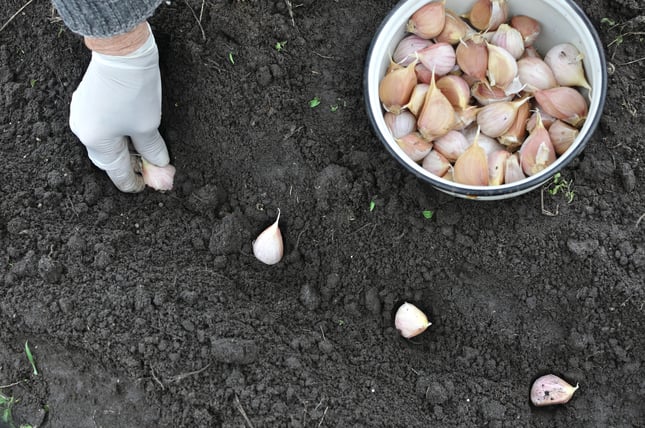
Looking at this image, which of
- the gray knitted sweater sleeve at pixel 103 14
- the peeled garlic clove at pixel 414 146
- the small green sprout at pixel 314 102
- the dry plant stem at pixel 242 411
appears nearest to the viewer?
the gray knitted sweater sleeve at pixel 103 14

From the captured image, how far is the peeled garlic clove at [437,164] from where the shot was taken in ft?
4.68

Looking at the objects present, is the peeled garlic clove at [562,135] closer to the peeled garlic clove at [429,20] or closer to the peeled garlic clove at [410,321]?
the peeled garlic clove at [429,20]

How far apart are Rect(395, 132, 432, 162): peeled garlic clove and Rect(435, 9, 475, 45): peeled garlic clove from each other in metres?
0.22

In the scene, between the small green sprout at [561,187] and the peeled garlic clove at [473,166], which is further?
the small green sprout at [561,187]

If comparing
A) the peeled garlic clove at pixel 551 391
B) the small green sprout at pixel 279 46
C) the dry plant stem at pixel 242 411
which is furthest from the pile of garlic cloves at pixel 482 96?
the dry plant stem at pixel 242 411

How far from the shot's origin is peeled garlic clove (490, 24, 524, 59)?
1.42 metres

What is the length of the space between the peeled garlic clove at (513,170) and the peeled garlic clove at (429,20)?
32 centimetres

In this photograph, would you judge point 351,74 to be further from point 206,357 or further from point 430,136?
point 206,357

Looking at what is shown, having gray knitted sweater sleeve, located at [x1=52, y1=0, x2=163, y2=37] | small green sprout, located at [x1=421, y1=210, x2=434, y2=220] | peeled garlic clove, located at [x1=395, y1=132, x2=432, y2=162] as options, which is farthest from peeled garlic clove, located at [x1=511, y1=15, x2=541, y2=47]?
gray knitted sweater sleeve, located at [x1=52, y1=0, x2=163, y2=37]

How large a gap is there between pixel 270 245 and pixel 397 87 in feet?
1.43

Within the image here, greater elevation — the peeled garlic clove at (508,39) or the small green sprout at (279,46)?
the peeled garlic clove at (508,39)

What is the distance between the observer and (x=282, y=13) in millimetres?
1524

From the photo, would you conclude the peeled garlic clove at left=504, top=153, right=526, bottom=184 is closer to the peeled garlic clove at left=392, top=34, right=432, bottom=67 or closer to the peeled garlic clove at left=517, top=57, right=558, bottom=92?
the peeled garlic clove at left=517, top=57, right=558, bottom=92

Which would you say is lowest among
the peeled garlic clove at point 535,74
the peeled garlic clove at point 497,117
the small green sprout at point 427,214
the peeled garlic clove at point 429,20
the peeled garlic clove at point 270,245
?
the peeled garlic clove at point 270,245
